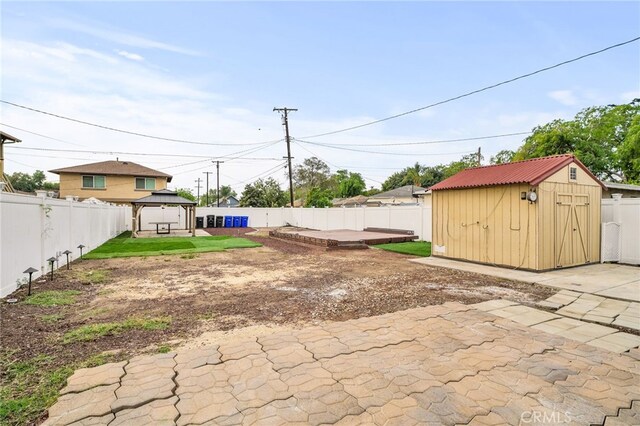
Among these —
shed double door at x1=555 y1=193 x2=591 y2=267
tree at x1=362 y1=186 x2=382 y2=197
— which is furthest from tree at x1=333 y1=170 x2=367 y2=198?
shed double door at x1=555 y1=193 x2=591 y2=267

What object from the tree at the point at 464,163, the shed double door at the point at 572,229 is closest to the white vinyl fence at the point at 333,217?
the shed double door at the point at 572,229

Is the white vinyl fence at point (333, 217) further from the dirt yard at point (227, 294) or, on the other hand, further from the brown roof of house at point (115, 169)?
the brown roof of house at point (115, 169)

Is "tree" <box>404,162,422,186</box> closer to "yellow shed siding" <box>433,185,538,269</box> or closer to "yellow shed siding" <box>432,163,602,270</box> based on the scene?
"yellow shed siding" <box>433,185,538,269</box>

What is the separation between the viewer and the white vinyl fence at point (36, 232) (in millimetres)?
4766

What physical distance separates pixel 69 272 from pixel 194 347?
5817 mm

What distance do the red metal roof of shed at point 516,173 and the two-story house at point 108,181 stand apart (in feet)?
88.1

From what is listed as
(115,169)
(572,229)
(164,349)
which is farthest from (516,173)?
(115,169)

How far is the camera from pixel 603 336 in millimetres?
3633

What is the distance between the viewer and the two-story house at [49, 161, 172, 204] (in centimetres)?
2686

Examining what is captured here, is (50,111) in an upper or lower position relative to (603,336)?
upper

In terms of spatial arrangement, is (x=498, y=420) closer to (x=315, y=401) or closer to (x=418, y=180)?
(x=315, y=401)

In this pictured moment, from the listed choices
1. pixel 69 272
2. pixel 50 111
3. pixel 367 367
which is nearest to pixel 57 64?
pixel 50 111

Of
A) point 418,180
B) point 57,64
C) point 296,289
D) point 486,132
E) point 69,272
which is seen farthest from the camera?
point 418,180

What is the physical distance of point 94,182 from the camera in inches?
1081
